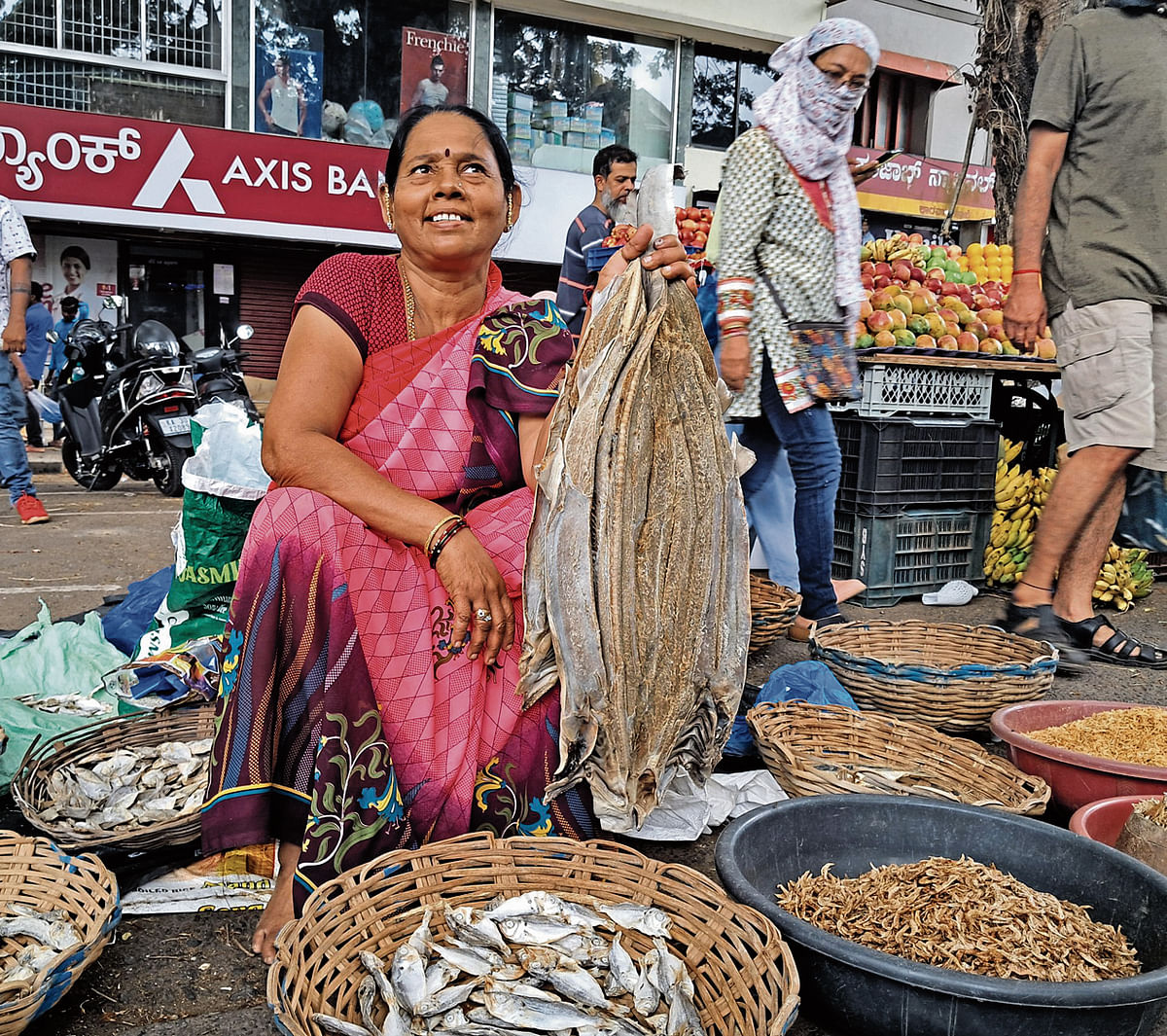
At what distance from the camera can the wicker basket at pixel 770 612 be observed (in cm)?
347

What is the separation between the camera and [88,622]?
3232 millimetres

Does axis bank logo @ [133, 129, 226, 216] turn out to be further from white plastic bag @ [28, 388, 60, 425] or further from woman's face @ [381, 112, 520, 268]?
woman's face @ [381, 112, 520, 268]

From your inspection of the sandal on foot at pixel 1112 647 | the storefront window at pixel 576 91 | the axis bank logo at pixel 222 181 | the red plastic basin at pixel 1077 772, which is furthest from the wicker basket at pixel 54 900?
the storefront window at pixel 576 91

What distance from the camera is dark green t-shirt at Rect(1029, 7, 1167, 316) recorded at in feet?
10.6

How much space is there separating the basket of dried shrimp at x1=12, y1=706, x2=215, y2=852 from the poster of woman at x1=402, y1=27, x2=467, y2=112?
459 inches

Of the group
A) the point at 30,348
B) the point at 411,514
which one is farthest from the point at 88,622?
the point at 30,348

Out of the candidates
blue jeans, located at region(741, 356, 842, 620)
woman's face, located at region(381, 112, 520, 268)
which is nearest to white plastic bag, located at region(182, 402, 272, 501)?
woman's face, located at region(381, 112, 520, 268)

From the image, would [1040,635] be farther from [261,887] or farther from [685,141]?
[685,141]

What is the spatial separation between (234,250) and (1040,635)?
1144 cm

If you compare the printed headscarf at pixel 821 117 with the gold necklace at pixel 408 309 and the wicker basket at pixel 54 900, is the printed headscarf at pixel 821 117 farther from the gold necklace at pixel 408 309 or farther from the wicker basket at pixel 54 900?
the wicker basket at pixel 54 900

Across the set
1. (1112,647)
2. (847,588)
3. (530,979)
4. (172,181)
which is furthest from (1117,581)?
(172,181)

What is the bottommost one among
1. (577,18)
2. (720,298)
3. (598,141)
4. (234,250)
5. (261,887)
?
(261,887)

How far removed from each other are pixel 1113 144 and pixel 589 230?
8.44ft

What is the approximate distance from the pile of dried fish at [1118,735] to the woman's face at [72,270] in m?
12.1
